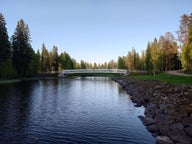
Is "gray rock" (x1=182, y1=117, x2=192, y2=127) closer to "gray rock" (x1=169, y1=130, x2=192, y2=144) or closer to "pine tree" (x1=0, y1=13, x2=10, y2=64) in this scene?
→ "gray rock" (x1=169, y1=130, x2=192, y2=144)

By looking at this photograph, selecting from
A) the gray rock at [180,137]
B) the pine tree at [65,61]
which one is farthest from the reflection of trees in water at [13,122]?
the pine tree at [65,61]

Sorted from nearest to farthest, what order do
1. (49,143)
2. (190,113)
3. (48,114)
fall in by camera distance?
(49,143), (190,113), (48,114)

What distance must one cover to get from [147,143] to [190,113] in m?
4.05

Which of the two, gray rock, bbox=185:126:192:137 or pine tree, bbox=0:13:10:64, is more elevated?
pine tree, bbox=0:13:10:64

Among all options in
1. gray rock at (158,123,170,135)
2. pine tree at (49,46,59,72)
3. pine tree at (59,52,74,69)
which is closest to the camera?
gray rock at (158,123,170,135)

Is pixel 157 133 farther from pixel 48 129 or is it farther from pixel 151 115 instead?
pixel 48 129

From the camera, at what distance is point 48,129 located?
52.7 ft

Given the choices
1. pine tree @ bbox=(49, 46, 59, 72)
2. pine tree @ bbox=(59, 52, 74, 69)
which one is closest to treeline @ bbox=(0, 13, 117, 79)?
pine tree @ bbox=(49, 46, 59, 72)

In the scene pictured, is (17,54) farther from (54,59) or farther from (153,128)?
(153,128)

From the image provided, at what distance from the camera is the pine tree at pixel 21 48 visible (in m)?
72.9

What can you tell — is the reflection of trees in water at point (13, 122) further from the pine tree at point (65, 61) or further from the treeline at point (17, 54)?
the pine tree at point (65, 61)

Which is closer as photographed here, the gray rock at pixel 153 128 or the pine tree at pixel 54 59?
the gray rock at pixel 153 128

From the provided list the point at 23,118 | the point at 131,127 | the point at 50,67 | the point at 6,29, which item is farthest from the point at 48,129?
the point at 50,67

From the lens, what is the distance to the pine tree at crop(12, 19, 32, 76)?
72.9 m
